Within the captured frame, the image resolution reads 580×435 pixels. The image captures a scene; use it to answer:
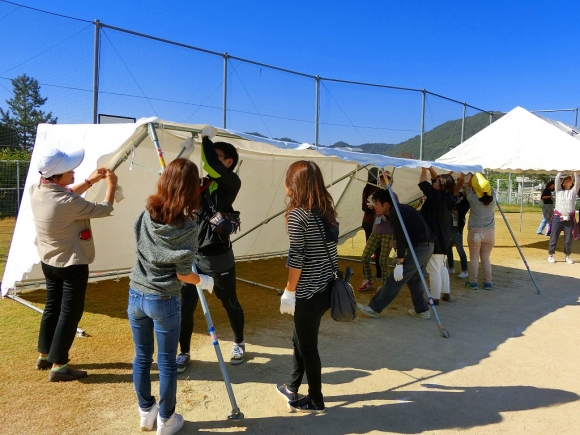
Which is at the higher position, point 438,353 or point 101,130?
point 101,130

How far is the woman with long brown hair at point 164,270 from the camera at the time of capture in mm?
2520

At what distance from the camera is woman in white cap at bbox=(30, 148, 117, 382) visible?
3.23m

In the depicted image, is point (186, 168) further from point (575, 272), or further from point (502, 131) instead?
point (502, 131)

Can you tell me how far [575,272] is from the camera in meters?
8.77

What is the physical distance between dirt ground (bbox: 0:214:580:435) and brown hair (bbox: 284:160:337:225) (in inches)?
56.4

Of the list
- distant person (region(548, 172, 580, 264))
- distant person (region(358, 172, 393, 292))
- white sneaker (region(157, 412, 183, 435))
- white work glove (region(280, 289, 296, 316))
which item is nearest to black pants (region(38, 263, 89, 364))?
white sneaker (region(157, 412, 183, 435))

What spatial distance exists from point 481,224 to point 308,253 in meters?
→ 4.77

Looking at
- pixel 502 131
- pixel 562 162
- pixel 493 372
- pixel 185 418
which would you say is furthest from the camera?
pixel 502 131

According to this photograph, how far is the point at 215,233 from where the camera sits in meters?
3.51

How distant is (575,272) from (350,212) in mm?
4465

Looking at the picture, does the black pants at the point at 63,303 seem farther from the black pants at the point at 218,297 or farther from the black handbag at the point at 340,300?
the black handbag at the point at 340,300

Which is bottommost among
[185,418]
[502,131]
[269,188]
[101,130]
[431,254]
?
[185,418]

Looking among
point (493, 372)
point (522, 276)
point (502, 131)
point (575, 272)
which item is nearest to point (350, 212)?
point (522, 276)

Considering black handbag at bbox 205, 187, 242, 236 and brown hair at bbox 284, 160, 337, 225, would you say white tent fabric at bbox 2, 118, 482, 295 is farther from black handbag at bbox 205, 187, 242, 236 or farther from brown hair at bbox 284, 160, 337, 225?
brown hair at bbox 284, 160, 337, 225
